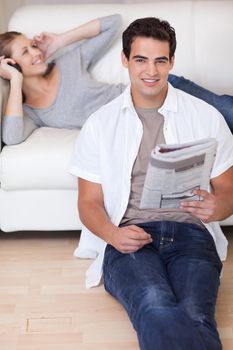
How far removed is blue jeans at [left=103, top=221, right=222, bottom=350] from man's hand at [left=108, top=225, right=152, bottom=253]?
0.10 feet

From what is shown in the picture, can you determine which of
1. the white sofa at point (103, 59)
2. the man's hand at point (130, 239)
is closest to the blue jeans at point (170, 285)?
the man's hand at point (130, 239)

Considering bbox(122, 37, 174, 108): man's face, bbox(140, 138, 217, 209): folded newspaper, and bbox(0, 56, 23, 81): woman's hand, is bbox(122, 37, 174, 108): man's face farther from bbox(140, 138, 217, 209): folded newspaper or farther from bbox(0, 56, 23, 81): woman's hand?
bbox(0, 56, 23, 81): woman's hand

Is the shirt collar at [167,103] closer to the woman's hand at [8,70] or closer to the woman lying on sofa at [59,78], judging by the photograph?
the woman lying on sofa at [59,78]

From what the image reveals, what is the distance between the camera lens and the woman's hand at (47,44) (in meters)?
2.47

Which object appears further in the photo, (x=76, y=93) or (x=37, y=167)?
(x=76, y=93)

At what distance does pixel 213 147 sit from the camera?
1.56m

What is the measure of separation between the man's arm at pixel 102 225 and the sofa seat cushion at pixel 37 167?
0.25m

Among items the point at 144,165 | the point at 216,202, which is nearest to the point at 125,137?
the point at 144,165

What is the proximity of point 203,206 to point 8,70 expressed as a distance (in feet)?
3.41

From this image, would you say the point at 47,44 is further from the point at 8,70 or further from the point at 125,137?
the point at 125,137

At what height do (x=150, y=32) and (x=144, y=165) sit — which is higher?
(x=150, y=32)

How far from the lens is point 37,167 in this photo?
6.89ft

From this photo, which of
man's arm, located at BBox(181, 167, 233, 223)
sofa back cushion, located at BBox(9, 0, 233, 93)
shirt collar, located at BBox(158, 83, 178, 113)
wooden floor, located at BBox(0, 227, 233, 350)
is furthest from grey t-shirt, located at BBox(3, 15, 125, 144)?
man's arm, located at BBox(181, 167, 233, 223)

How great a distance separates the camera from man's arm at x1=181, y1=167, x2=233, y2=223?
5.55 ft
